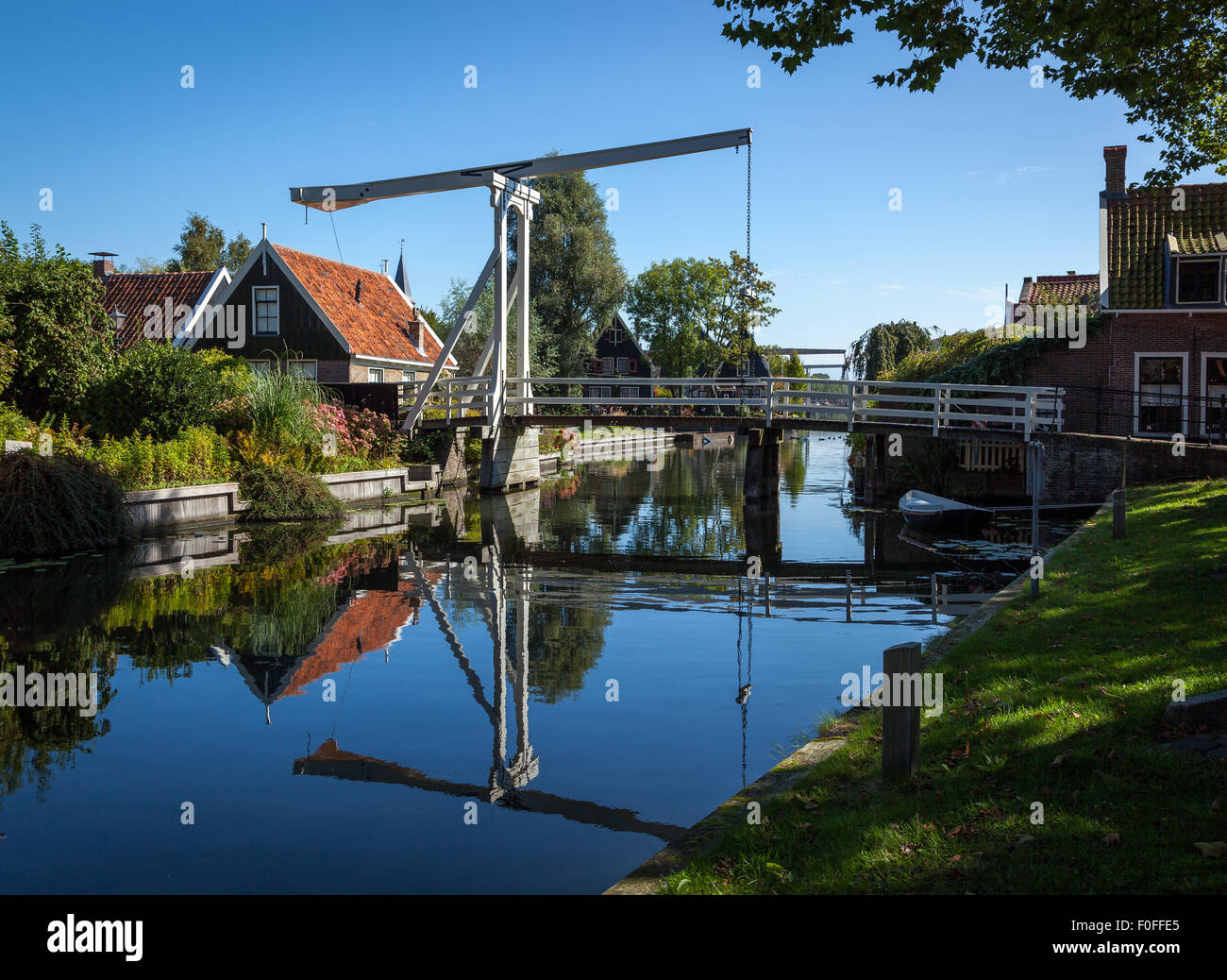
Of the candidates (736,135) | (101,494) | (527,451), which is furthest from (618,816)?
(527,451)

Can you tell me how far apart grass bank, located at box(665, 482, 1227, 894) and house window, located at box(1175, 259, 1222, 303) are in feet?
62.9

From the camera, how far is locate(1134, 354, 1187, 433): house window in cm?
2361

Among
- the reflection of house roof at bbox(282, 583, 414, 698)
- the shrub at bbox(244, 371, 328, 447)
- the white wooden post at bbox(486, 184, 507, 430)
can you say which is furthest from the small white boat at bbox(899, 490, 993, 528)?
the shrub at bbox(244, 371, 328, 447)

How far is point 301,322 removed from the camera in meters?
33.4

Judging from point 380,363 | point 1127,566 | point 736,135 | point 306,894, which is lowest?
point 306,894

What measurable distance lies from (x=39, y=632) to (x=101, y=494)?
6.16 m

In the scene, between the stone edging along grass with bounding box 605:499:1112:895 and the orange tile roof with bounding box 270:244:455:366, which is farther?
the orange tile roof with bounding box 270:244:455:366

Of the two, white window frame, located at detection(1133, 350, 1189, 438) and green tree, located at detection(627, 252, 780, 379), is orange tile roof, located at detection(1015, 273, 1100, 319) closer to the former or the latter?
white window frame, located at detection(1133, 350, 1189, 438)

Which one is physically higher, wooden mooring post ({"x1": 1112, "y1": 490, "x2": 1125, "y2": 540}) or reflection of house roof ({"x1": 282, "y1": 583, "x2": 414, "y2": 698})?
wooden mooring post ({"x1": 1112, "y1": 490, "x2": 1125, "y2": 540})

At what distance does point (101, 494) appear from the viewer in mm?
14945

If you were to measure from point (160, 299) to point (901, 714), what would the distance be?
3734cm

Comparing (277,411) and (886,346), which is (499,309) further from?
(886,346)

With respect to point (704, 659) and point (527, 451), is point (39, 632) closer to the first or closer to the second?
point (704, 659)

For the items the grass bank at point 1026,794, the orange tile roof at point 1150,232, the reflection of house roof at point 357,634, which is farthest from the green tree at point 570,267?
the grass bank at point 1026,794
